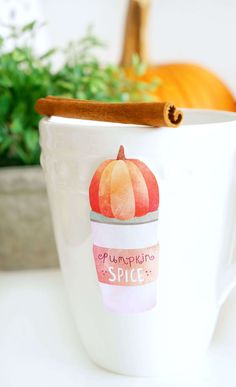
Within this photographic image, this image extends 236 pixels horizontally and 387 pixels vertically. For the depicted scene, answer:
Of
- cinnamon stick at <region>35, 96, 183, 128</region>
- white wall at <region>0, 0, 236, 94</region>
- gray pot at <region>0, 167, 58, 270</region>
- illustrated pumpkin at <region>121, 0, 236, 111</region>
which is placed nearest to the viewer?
cinnamon stick at <region>35, 96, 183, 128</region>

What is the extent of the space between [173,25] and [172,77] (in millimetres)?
304

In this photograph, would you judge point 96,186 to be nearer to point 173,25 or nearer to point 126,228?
point 126,228

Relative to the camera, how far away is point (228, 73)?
1.47 meters

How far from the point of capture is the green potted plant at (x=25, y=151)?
2.30 feet

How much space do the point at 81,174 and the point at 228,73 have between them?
1.22m

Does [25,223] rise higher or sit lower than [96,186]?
lower

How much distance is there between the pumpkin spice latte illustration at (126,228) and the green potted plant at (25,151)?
37 centimetres

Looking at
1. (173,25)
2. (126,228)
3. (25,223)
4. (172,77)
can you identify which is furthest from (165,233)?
(173,25)

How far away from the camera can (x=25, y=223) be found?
2.35 ft

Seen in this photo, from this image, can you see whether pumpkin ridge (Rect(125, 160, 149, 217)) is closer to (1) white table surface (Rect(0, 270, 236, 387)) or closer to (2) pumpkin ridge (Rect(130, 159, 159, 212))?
(2) pumpkin ridge (Rect(130, 159, 159, 212))

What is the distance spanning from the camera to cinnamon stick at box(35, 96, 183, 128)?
1.02 feet

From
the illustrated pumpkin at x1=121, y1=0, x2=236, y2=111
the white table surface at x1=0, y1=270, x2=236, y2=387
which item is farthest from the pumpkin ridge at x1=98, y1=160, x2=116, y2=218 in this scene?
the illustrated pumpkin at x1=121, y1=0, x2=236, y2=111

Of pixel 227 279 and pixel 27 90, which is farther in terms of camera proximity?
pixel 27 90

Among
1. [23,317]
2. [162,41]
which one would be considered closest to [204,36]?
[162,41]
